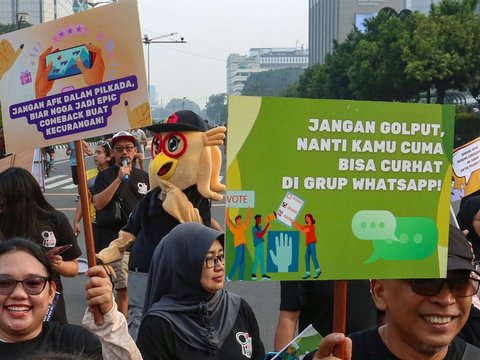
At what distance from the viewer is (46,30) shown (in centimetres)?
299

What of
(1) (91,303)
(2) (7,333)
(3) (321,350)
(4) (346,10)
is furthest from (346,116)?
(4) (346,10)

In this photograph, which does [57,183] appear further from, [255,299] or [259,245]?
[259,245]

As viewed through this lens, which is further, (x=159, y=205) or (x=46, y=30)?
(x=159, y=205)

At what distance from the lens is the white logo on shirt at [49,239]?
396cm

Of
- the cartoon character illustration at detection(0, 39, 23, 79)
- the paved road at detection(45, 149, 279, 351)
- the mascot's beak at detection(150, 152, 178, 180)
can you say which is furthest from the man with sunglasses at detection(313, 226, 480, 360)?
the paved road at detection(45, 149, 279, 351)

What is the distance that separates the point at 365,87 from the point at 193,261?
38258 mm

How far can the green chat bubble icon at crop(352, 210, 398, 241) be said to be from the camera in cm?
222

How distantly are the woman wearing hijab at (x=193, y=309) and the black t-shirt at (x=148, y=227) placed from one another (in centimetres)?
131

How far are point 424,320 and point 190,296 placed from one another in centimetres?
129

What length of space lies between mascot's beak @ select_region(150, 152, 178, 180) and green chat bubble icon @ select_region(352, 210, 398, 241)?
2.94 meters

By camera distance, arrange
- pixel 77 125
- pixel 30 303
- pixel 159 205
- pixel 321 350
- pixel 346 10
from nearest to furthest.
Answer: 1. pixel 321 350
2. pixel 30 303
3. pixel 77 125
4. pixel 159 205
5. pixel 346 10

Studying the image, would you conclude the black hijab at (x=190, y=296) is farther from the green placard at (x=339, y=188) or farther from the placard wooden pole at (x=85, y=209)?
the green placard at (x=339, y=188)

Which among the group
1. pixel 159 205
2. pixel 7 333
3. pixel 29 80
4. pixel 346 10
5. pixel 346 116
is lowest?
pixel 7 333

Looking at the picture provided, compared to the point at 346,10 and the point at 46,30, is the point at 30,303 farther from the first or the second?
the point at 346,10
